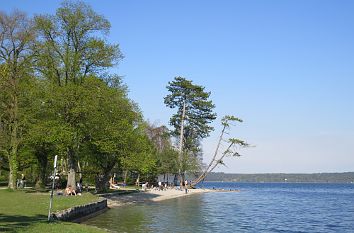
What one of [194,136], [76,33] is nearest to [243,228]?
[76,33]

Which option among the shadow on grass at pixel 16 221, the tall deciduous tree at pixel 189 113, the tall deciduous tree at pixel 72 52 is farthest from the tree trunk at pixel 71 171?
the tall deciduous tree at pixel 189 113

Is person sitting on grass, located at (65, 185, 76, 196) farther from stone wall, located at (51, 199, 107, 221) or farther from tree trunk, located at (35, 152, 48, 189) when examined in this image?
tree trunk, located at (35, 152, 48, 189)

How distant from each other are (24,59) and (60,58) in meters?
4.54

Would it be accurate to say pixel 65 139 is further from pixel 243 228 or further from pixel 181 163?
pixel 181 163

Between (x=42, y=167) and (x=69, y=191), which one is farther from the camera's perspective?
(x=42, y=167)

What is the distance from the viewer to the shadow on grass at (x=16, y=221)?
54.0 ft

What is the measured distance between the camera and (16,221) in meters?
18.8

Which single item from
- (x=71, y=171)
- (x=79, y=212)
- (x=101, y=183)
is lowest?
(x=79, y=212)

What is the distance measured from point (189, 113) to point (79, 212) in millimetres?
64102

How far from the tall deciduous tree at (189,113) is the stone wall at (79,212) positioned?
177ft

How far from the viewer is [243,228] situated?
99.5 ft

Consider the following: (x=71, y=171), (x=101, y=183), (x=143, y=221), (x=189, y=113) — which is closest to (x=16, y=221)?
(x=143, y=221)

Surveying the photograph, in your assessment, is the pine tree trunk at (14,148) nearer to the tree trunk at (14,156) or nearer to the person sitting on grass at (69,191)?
the tree trunk at (14,156)

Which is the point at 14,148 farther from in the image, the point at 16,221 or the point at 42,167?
the point at 16,221
